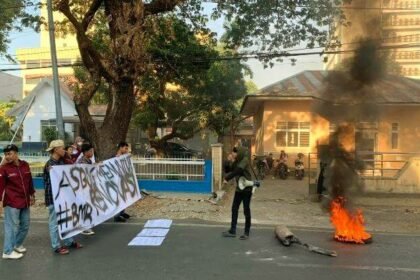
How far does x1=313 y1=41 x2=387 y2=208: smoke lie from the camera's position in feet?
28.8

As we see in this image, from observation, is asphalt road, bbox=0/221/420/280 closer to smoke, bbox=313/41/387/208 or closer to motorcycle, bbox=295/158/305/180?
smoke, bbox=313/41/387/208

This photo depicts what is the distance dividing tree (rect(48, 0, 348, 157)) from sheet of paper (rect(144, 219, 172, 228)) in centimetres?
383

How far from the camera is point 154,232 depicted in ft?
29.2

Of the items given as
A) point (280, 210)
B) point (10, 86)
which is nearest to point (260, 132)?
point (280, 210)

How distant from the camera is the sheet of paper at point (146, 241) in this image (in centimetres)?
782

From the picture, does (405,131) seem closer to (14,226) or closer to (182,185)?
(182,185)

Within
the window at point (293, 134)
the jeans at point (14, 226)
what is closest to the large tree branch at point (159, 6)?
the jeans at point (14, 226)

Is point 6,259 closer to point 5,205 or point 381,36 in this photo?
point 5,205

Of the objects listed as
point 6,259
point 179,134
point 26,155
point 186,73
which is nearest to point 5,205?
point 6,259

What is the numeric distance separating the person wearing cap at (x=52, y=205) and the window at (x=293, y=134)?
16467 mm

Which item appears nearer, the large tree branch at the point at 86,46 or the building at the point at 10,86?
the large tree branch at the point at 86,46

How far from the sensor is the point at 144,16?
12.9 metres

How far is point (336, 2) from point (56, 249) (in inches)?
355

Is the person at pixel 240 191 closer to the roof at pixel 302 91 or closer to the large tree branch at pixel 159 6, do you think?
the large tree branch at pixel 159 6
